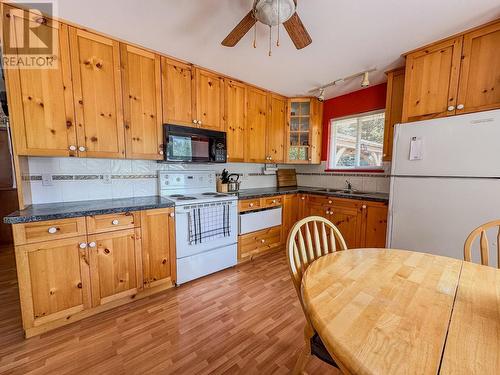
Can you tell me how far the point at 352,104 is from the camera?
10.1 ft

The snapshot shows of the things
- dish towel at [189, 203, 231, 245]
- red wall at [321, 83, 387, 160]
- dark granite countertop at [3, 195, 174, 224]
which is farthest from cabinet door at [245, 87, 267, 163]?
dark granite countertop at [3, 195, 174, 224]

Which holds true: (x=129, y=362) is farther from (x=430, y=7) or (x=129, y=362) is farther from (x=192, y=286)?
(x=430, y=7)

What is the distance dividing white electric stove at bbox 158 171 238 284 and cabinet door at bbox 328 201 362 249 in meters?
1.37

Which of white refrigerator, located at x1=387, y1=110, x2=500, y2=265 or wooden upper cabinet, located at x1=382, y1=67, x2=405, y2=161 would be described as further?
wooden upper cabinet, located at x1=382, y1=67, x2=405, y2=161

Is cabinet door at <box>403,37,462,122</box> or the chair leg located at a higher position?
cabinet door at <box>403,37,462,122</box>

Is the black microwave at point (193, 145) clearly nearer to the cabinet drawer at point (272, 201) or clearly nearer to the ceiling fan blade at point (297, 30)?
the cabinet drawer at point (272, 201)

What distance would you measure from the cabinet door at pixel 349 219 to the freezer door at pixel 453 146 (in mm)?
722

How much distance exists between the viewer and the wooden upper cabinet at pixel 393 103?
2.35 meters

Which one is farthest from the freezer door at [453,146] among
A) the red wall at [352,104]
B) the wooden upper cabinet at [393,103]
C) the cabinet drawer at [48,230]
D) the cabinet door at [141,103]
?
the cabinet drawer at [48,230]

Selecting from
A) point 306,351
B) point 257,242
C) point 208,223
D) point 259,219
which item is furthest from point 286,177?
point 306,351

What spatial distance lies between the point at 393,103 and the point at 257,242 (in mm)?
2357

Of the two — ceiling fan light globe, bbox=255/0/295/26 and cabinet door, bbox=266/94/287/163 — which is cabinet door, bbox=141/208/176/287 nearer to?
ceiling fan light globe, bbox=255/0/295/26

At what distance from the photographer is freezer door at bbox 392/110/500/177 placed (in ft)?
5.11

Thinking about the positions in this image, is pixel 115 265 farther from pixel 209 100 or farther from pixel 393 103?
pixel 393 103
